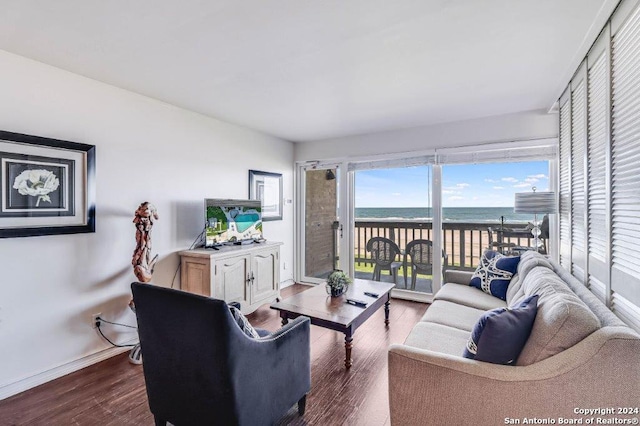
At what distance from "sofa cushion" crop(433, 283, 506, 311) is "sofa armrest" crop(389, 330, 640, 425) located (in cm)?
130

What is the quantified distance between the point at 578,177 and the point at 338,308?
7.29ft

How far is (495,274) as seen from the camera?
2.93 meters

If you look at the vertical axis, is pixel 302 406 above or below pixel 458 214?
below

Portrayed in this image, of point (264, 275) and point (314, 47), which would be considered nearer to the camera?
point (314, 47)

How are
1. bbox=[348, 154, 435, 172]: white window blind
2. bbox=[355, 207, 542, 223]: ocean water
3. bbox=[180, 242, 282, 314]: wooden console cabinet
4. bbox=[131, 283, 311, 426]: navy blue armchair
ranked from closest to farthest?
bbox=[131, 283, 311, 426]: navy blue armchair, bbox=[180, 242, 282, 314]: wooden console cabinet, bbox=[355, 207, 542, 223]: ocean water, bbox=[348, 154, 435, 172]: white window blind

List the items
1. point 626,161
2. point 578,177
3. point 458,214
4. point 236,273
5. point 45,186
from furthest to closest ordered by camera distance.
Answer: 1. point 458,214
2. point 236,273
3. point 578,177
4. point 45,186
5. point 626,161

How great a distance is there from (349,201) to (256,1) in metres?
3.35

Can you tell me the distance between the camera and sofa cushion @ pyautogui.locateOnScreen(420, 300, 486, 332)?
222 centimetres

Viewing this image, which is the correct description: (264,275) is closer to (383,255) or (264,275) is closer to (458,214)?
(383,255)

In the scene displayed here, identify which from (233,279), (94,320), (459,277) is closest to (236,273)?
(233,279)

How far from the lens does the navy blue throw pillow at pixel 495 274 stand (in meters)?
2.83

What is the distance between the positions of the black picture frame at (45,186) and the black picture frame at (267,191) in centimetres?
198

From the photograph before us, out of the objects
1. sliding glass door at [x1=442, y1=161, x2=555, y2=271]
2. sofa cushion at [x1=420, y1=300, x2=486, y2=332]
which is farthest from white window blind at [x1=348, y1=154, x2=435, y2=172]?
sofa cushion at [x1=420, y1=300, x2=486, y2=332]

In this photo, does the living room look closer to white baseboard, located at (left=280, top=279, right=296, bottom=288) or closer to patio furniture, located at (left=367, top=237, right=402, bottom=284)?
patio furniture, located at (left=367, top=237, right=402, bottom=284)
